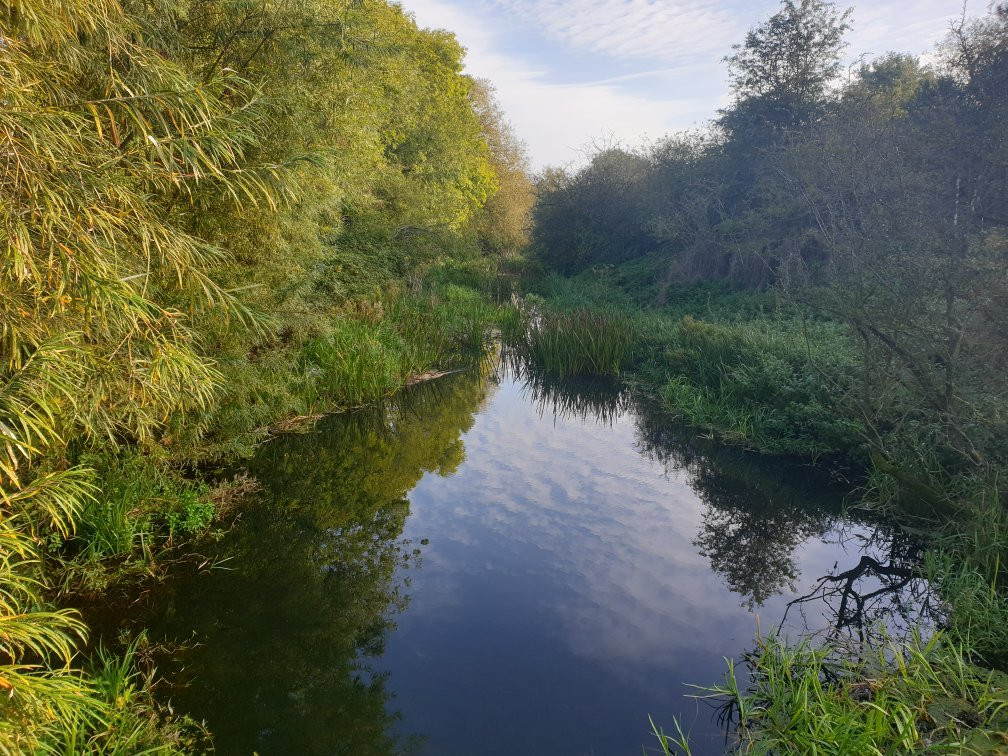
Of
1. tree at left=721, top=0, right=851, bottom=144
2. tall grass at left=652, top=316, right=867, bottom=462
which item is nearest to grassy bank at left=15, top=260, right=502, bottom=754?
tall grass at left=652, top=316, right=867, bottom=462

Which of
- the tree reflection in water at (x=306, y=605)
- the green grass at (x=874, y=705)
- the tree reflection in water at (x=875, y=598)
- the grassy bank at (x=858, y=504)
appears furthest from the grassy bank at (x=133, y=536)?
the tree reflection in water at (x=875, y=598)

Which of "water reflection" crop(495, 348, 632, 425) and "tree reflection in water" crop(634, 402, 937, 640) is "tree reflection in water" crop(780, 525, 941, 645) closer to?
"tree reflection in water" crop(634, 402, 937, 640)

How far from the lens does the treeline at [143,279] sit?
256 centimetres

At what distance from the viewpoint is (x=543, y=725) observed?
333 cm

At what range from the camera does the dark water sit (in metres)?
3.34

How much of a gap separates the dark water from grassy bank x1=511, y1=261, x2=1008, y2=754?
0.35m

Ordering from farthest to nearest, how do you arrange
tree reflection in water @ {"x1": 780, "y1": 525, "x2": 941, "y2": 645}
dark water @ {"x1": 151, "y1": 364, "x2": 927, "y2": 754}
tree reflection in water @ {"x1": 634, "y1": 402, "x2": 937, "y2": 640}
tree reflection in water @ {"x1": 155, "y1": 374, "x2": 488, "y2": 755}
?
tree reflection in water @ {"x1": 634, "y1": 402, "x2": 937, "y2": 640}, tree reflection in water @ {"x1": 780, "y1": 525, "x2": 941, "y2": 645}, dark water @ {"x1": 151, "y1": 364, "x2": 927, "y2": 754}, tree reflection in water @ {"x1": 155, "y1": 374, "x2": 488, "y2": 755}

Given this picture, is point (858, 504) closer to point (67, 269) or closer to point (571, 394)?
point (571, 394)

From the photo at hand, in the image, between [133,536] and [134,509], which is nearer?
[133,536]

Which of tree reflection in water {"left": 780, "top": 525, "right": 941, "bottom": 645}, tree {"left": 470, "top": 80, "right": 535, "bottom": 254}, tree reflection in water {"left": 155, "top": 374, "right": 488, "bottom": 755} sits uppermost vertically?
tree {"left": 470, "top": 80, "right": 535, "bottom": 254}

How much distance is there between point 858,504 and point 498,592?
369 cm

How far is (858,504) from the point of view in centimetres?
577

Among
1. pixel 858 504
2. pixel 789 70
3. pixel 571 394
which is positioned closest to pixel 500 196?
pixel 789 70

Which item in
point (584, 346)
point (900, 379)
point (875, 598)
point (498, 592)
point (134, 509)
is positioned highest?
point (900, 379)
